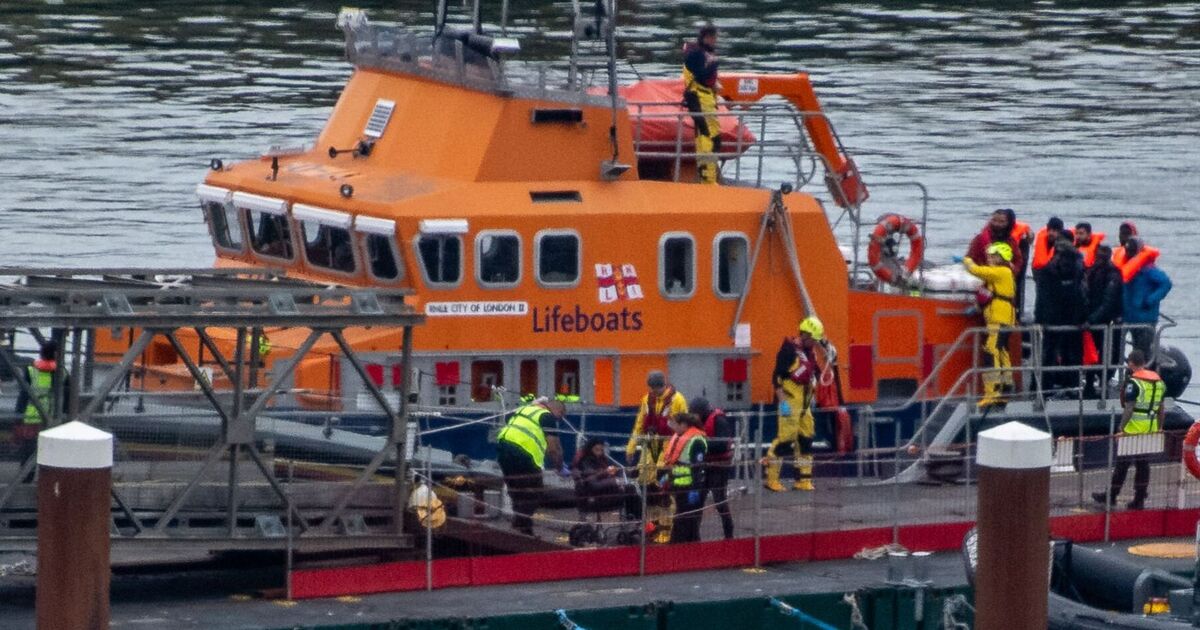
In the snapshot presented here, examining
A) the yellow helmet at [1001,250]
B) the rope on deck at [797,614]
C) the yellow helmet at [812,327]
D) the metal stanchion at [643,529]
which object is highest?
the yellow helmet at [1001,250]

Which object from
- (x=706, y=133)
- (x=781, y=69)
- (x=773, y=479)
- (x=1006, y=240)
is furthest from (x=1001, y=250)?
(x=781, y=69)

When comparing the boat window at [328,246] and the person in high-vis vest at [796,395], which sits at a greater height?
the boat window at [328,246]

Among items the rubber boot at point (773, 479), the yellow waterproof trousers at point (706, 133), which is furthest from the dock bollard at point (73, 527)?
the yellow waterproof trousers at point (706, 133)

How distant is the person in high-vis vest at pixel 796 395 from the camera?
15477 mm

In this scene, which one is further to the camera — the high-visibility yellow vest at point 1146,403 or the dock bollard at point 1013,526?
the high-visibility yellow vest at point 1146,403

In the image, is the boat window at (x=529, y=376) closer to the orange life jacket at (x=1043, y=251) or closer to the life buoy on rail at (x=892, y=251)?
the life buoy on rail at (x=892, y=251)

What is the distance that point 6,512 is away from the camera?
40.8 ft

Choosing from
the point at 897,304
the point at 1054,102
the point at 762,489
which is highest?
the point at 1054,102

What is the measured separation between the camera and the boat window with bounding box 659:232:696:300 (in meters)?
16.0

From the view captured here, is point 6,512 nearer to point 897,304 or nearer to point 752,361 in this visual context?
point 752,361

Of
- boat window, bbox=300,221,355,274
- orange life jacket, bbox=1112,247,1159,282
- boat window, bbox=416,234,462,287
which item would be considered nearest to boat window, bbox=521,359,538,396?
boat window, bbox=416,234,462,287

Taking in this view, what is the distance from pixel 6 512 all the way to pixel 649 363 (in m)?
5.08

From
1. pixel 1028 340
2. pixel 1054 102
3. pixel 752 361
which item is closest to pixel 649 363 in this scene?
pixel 752 361

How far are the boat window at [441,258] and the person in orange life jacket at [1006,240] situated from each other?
3.96 m
